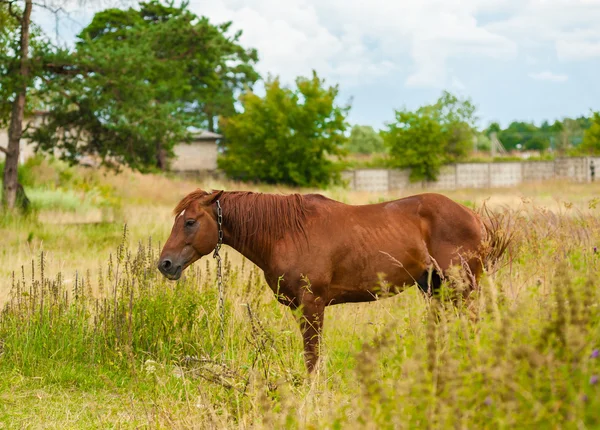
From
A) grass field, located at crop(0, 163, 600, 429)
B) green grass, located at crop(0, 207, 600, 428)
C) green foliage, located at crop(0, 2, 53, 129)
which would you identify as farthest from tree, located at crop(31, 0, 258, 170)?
green grass, located at crop(0, 207, 600, 428)

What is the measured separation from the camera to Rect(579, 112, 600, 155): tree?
40794 mm

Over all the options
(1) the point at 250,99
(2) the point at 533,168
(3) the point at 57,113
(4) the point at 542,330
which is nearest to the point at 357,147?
(2) the point at 533,168

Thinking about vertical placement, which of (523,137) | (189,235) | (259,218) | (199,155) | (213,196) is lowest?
(189,235)

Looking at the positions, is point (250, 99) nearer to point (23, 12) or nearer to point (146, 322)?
point (23, 12)

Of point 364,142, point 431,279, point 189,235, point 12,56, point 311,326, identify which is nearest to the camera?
point 311,326

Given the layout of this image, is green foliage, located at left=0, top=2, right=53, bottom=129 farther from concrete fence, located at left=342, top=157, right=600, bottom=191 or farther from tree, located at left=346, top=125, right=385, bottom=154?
tree, located at left=346, top=125, right=385, bottom=154

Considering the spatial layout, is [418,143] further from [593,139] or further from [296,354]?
[296,354]

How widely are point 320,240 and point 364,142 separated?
217 feet

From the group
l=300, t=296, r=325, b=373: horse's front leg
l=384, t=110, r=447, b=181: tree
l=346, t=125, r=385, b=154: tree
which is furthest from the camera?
l=346, t=125, r=385, b=154: tree

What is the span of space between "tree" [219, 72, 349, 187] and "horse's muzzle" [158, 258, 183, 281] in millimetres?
28877

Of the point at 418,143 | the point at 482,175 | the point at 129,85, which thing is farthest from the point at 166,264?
the point at 482,175

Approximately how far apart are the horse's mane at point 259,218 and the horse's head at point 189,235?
0.29ft

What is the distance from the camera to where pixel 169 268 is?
17.7 feet

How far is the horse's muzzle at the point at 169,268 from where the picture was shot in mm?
5371
